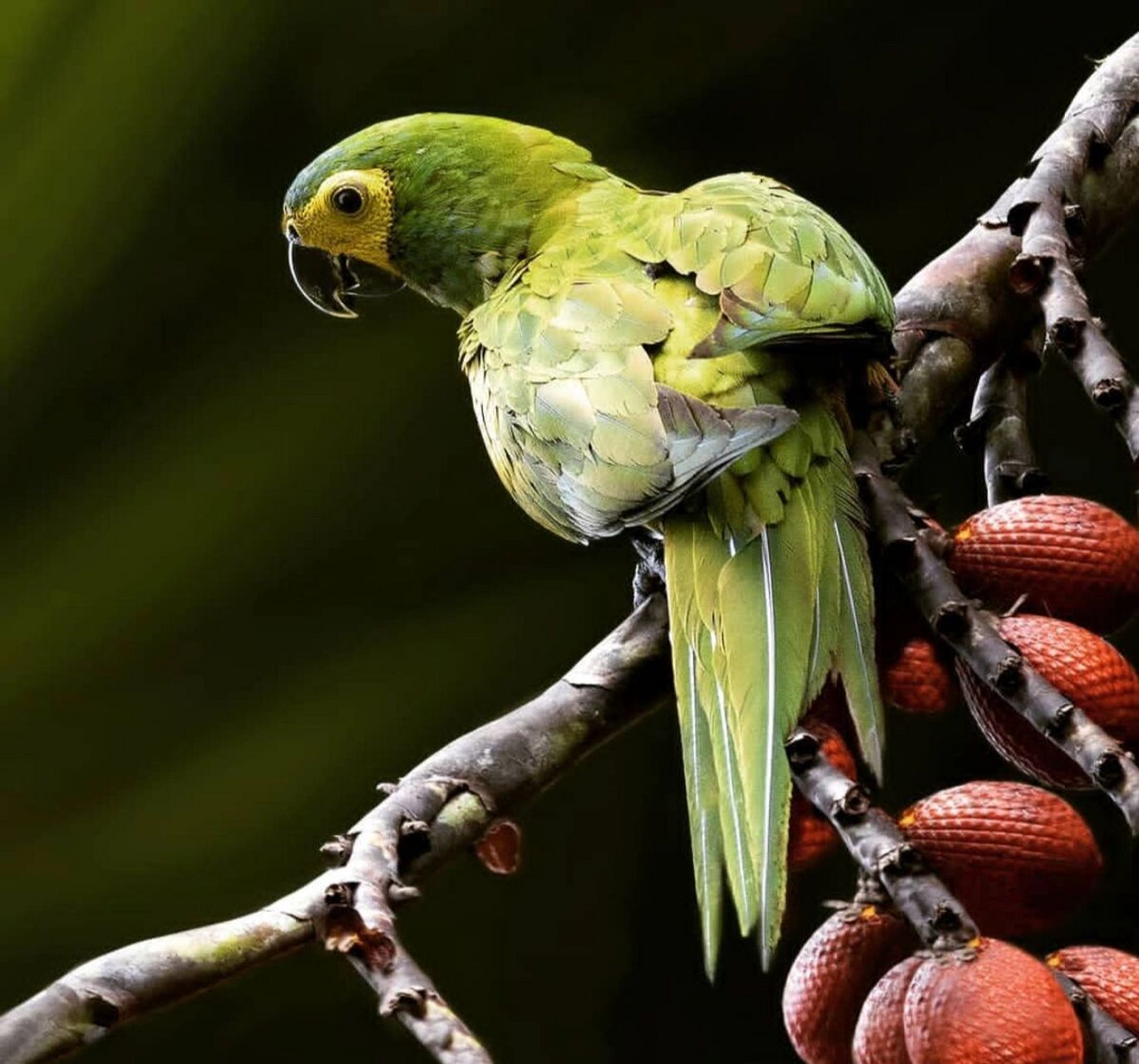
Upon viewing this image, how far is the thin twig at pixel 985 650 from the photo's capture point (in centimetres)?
72

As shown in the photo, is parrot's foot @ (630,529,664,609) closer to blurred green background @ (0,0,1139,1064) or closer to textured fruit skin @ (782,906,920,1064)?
textured fruit skin @ (782,906,920,1064)

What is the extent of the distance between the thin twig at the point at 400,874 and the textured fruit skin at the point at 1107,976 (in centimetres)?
28

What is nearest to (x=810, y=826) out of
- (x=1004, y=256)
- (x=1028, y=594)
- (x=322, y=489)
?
(x=1028, y=594)

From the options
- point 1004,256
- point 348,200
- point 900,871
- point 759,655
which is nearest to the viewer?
point 900,871

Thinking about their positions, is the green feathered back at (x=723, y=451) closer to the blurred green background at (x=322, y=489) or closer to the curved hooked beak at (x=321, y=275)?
the curved hooked beak at (x=321, y=275)

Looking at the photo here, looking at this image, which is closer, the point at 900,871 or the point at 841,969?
the point at 900,871

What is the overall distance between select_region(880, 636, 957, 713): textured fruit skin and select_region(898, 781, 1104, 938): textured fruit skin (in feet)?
0.44

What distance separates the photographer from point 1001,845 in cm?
81

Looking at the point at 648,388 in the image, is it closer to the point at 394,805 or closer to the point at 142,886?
the point at 394,805

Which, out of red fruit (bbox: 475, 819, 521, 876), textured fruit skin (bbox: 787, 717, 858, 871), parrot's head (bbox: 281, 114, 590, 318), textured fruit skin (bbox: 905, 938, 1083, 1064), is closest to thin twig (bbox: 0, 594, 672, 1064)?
red fruit (bbox: 475, 819, 521, 876)

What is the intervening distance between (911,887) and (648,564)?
431 mm

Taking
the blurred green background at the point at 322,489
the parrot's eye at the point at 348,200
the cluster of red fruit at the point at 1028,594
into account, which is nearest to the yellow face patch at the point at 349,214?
the parrot's eye at the point at 348,200

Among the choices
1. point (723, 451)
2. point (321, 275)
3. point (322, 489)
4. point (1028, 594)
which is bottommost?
point (322, 489)

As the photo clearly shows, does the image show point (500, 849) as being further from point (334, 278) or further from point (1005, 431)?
point (334, 278)
